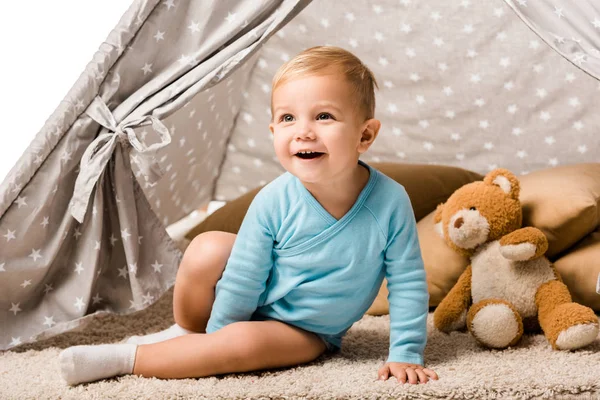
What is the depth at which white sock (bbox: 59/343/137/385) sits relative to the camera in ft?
4.58

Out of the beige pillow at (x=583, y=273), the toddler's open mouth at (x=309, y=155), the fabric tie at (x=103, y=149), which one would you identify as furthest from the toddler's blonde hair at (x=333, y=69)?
the beige pillow at (x=583, y=273)

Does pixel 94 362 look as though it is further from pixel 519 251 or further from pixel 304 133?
pixel 519 251

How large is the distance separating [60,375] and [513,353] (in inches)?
36.3

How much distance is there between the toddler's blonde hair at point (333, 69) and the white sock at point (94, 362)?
0.59 meters

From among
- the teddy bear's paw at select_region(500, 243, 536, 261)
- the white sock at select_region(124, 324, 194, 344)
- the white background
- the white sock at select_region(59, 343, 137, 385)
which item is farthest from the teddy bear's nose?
the white background

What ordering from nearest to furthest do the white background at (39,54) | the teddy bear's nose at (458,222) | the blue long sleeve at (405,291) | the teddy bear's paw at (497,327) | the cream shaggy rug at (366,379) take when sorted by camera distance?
the cream shaggy rug at (366,379), the blue long sleeve at (405,291), the teddy bear's paw at (497,327), the teddy bear's nose at (458,222), the white background at (39,54)

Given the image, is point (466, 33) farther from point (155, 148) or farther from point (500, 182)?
point (155, 148)

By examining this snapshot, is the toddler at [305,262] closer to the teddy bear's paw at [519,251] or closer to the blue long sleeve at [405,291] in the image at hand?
the blue long sleeve at [405,291]

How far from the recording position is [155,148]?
1.68 metres

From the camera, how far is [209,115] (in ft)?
7.94

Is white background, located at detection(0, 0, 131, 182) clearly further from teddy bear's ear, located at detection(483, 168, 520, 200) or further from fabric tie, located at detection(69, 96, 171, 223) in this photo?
teddy bear's ear, located at detection(483, 168, 520, 200)

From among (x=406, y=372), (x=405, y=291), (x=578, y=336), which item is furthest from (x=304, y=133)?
(x=578, y=336)

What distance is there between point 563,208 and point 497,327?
409mm

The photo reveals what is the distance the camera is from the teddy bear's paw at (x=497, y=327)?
1.58 m
